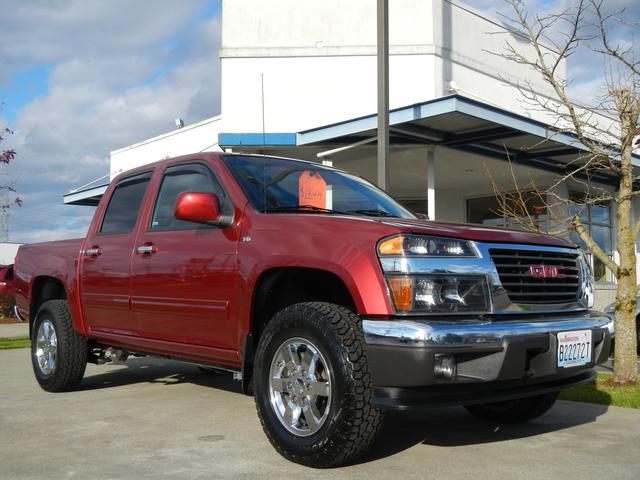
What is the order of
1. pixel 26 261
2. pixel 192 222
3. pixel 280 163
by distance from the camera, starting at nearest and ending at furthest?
1. pixel 192 222
2. pixel 280 163
3. pixel 26 261

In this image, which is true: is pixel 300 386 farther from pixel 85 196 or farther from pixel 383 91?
pixel 85 196

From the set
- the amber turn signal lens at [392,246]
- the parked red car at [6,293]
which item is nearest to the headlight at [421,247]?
the amber turn signal lens at [392,246]

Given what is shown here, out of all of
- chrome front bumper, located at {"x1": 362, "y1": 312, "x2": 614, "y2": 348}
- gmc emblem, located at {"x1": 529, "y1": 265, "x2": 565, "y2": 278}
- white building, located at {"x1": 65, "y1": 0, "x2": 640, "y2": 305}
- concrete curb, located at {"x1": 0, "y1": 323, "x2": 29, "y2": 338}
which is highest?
white building, located at {"x1": 65, "y1": 0, "x2": 640, "y2": 305}

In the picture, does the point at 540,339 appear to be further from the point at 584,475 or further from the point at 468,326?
the point at 584,475

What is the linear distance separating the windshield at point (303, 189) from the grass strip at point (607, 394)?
7.40 feet

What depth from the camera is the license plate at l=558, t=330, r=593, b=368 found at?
3.86m

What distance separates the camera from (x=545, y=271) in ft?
13.4

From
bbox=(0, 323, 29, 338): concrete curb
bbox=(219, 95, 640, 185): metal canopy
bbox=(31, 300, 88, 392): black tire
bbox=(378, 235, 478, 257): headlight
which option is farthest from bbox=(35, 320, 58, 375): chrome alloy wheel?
bbox=(0, 323, 29, 338): concrete curb

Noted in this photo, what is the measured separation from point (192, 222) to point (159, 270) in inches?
19.4

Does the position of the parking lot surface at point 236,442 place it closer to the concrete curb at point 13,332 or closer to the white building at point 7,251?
the concrete curb at point 13,332

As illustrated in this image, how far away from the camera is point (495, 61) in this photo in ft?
58.4

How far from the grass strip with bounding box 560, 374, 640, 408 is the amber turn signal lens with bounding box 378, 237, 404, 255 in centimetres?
296

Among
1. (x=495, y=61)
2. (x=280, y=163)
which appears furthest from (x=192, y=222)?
(x=495, y=61)

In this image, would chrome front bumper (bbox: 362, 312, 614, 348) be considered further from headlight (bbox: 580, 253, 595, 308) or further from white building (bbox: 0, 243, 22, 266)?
white building (bbox: 0, 243, 22, 266)
